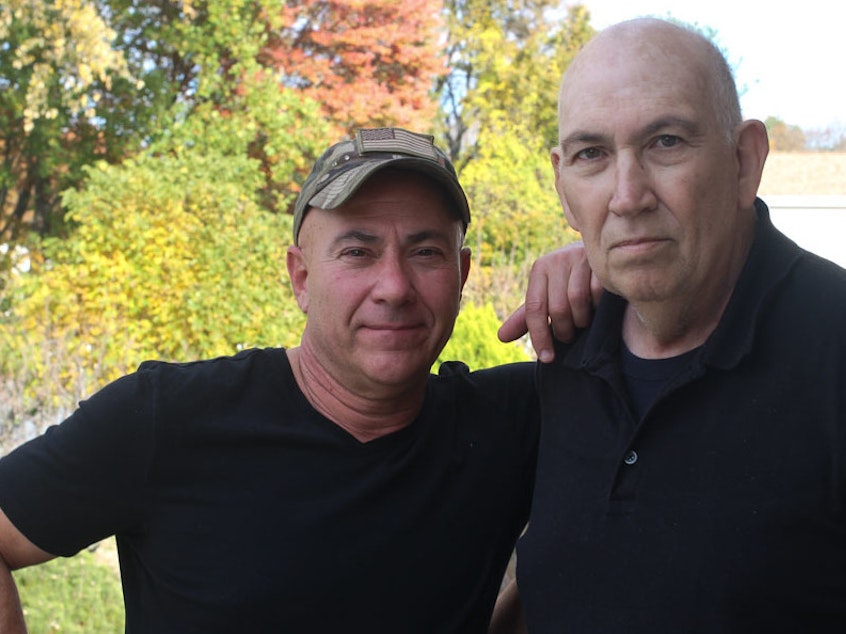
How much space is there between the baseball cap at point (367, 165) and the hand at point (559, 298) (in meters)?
0.24

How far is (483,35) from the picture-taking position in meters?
21.6

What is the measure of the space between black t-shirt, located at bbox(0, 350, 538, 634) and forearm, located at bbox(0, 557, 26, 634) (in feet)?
0.41

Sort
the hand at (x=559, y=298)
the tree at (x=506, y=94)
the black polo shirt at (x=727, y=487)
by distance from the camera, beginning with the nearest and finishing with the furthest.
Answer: the black polo shirt at (x=727, y=487), the hand at (x=559, y=298), the tree at (x=506, y=94)

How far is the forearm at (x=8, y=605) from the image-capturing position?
2.19 metres

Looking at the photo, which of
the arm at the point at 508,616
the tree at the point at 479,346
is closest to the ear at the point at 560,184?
the arm at the point at 508,616

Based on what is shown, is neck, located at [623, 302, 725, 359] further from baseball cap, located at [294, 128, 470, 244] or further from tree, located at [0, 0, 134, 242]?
tree, located at [0, 0, 134, 242]

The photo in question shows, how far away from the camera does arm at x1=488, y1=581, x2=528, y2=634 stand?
2.49m

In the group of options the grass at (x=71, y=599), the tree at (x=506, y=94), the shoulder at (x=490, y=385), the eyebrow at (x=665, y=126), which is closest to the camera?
the eyebrow at (x=665, y=126)

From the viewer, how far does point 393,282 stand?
7.26ft

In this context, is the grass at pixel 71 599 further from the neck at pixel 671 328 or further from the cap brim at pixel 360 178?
the neck at pixel 671 328

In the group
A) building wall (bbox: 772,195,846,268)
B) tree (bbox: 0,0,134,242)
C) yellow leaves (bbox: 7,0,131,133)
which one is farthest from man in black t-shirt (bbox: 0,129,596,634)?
building wall (bbox: 772,195,846,268)

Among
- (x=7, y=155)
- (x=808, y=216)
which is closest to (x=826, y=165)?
(x=808, y=216)

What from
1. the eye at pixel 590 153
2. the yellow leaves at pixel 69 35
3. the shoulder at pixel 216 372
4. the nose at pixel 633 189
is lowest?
the shoulder at pixel 216 372

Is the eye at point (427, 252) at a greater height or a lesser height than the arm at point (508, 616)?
greater
